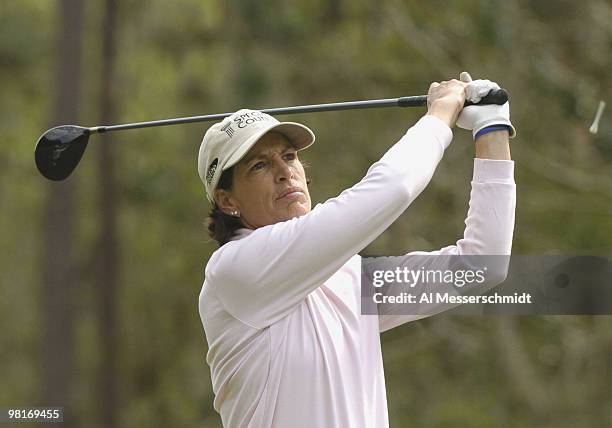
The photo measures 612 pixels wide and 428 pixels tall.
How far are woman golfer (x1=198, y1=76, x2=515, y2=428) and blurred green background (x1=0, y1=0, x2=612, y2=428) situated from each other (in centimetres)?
778

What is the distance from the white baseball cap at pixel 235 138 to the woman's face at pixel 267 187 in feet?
0.13

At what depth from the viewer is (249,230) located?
2.77m

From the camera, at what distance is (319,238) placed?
97.7 inches

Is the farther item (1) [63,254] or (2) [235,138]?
(1) [63,254]

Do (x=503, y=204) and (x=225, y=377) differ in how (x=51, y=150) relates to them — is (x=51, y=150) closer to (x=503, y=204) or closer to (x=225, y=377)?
(x=225, y=377)

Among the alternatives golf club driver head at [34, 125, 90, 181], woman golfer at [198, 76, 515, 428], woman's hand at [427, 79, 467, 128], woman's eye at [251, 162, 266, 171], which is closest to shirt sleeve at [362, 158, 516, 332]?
woman golfer at [198, 76, 515, 428]

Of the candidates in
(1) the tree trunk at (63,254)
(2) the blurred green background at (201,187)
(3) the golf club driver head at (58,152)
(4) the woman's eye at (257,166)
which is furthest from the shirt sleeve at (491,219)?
(1) the tree trunk at (63,254)

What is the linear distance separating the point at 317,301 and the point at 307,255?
0.15 meters

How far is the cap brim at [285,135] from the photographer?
2.72 meters

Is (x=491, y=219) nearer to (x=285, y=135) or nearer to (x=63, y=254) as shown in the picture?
(x=285, y=135)

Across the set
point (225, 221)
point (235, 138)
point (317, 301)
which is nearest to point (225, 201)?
point (225, 221)

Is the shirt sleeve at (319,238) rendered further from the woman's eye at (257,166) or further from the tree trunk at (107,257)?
the tree trunk at (107,257)

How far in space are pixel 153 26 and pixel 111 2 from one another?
2.72ft

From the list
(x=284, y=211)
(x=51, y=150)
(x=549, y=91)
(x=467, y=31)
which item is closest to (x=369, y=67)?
(x=467, y=31)
